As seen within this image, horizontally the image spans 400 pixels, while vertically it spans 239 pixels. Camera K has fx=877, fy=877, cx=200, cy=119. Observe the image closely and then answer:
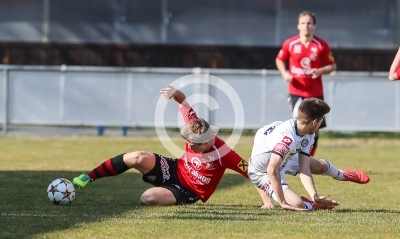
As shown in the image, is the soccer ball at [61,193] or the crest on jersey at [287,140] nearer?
the crest on jersey at [287,140]

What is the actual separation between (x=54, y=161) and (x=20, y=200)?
4577mm

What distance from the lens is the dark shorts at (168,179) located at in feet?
27.9

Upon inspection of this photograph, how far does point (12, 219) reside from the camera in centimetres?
728

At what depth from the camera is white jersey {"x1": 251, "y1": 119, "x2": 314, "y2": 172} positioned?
792 centimetres

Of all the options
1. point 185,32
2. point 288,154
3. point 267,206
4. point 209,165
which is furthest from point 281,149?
point 185,32

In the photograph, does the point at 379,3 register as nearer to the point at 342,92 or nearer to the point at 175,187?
the point at 342,92

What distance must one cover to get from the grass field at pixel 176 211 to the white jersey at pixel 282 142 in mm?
548

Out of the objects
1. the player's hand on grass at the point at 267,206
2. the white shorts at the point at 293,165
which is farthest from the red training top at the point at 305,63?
the player's hand on grass at the point at 267,206

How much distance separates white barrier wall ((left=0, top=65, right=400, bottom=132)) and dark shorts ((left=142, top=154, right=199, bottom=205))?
9.34 metres

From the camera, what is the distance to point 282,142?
7.93 metres

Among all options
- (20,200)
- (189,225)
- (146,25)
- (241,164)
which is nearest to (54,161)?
(20,200)

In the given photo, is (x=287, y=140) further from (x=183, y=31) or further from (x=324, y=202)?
(x=183, y=31)

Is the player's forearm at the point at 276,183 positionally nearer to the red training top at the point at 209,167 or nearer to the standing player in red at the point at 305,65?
the red training top at the point at 209,167

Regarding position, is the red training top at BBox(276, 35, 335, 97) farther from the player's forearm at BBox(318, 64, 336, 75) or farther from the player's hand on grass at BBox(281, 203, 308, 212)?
the player's hand on grass at BBox(281, 203, 308, 212)
